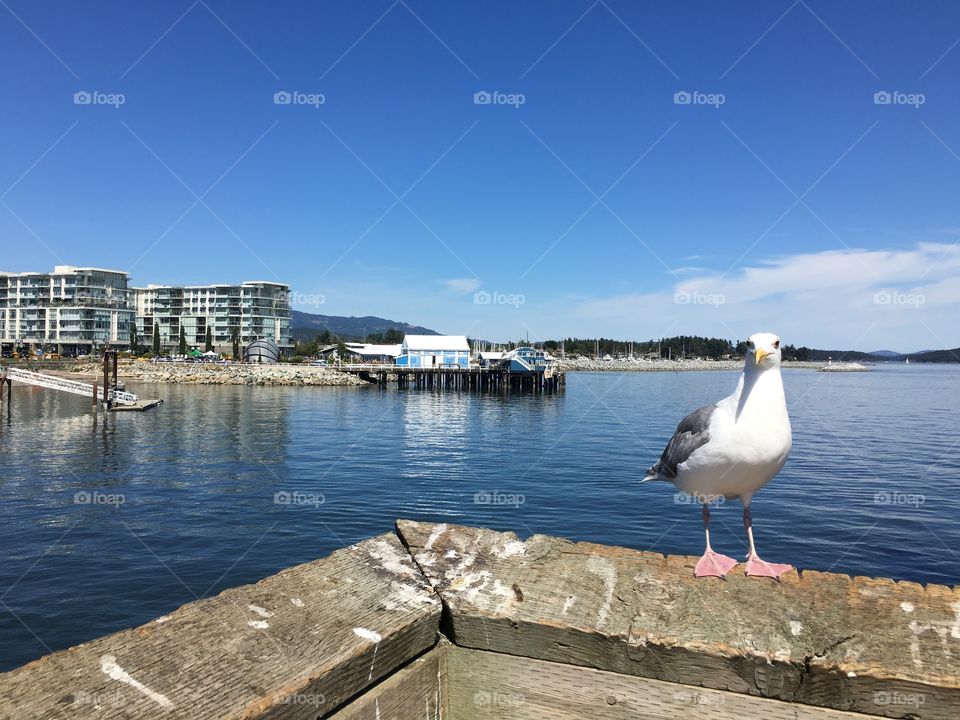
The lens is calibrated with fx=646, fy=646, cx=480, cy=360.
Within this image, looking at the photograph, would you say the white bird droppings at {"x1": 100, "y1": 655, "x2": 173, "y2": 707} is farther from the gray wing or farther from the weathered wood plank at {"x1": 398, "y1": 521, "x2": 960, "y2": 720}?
the gray wing

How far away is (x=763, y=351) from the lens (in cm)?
358

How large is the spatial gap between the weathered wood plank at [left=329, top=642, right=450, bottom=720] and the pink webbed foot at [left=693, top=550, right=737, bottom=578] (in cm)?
115

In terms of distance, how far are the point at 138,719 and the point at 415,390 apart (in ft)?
303

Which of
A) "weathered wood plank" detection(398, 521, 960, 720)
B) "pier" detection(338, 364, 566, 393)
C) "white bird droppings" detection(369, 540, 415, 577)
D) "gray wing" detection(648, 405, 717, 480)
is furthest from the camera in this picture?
"pier" detection(338, 364, 566, 393)

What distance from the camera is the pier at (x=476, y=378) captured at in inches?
3841

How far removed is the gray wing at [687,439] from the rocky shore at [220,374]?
9709cm

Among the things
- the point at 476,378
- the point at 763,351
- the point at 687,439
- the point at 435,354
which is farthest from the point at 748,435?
the point at 435,354

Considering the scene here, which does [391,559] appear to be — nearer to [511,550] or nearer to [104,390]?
[511,550]

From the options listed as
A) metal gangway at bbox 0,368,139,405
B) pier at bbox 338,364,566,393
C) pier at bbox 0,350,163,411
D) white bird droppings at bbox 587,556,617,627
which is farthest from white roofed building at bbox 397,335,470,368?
white bird droppings at bbox 587,556,617,627

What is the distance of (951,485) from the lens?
26.7 meters

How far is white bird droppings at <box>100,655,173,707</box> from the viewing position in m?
1.85

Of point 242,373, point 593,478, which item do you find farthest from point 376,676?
point 242,373

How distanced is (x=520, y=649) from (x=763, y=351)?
213cm

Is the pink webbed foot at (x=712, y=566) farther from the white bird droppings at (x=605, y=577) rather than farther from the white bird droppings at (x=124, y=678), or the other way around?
the white bird droppings at (x=124, y=678)
